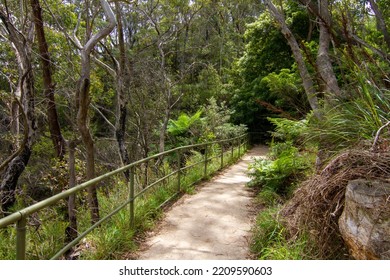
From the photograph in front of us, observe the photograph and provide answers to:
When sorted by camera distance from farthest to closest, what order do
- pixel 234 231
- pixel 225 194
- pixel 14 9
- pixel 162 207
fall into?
pixel 14 9 < pixel 225 194 < pixel 162 207 < pixel 234 231

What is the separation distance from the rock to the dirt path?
1405mm

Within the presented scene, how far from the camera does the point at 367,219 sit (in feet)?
8.52

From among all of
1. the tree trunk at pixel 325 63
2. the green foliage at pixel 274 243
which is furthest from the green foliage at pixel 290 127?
the green foliage at pixel 274 243

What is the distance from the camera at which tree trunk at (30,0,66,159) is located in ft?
24.7

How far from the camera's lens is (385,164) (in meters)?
2.85

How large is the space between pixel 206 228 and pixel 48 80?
6.23 meters

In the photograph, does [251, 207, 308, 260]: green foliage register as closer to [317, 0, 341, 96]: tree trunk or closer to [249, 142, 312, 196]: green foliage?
[249, 142, 312, 196]: green foliage

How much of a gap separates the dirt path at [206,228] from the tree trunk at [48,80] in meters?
4.41

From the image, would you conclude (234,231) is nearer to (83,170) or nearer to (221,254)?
(221,254)

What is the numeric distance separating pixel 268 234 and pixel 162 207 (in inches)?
81.5

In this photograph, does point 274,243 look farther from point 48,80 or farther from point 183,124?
point 183,124

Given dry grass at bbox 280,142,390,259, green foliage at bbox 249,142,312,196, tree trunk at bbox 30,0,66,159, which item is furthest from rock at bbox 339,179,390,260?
tree trunk at bbox 30,0,66,159

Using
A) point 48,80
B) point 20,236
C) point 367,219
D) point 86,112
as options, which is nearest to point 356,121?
point 367,219

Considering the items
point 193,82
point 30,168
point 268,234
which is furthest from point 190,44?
Result: point 268,234
